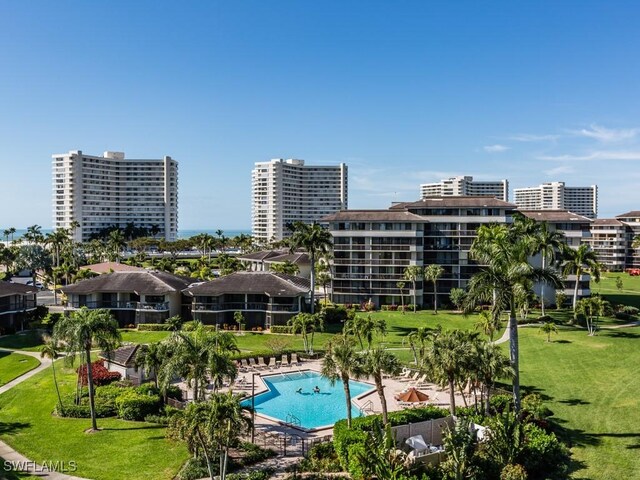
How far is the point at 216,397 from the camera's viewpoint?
24922mm

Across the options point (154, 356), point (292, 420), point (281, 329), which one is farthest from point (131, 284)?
point (292, 420)

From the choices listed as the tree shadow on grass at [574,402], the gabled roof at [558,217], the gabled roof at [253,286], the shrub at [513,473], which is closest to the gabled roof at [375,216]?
the gabled roof at [253,286]

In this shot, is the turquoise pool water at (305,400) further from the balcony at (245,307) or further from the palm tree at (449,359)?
the balcony at (245,307)

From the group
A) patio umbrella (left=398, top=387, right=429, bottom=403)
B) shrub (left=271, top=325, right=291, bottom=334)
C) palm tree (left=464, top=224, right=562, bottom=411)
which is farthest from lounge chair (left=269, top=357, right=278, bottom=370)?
palm tree (left=464, top=224, right=562, bottom=411)

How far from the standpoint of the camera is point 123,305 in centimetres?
6894

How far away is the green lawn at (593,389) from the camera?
96.8ft

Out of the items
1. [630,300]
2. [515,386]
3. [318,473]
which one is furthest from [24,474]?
[630,300]

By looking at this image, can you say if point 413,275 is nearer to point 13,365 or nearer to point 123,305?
point 123,305

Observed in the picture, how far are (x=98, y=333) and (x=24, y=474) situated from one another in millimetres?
9177

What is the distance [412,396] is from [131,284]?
43862mm

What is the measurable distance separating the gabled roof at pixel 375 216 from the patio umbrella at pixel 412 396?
1767 inches

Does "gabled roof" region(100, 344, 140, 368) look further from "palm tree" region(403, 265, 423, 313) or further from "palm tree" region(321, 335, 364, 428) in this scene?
"palm tree" region(403, 265, 423, 313)

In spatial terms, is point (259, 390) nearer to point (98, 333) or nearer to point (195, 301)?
point (98, 333)

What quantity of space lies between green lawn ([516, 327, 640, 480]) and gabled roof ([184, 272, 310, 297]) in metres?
28.3
